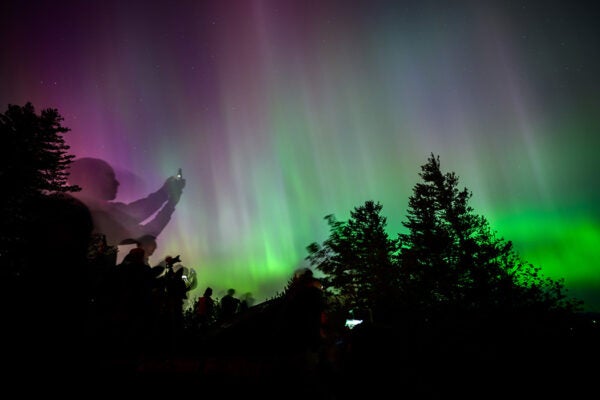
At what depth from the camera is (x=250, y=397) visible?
449 centimetres

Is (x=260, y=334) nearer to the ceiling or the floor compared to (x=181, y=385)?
nearer to the ceiling

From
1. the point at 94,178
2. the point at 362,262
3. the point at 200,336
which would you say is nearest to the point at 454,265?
the point at 362,262

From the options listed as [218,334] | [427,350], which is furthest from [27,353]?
[427,350]

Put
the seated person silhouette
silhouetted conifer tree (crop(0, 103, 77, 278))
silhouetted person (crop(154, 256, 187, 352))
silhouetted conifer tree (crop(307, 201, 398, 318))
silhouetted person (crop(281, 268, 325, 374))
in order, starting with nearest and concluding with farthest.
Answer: silhouetted person (crop(281, 268, 325, 374))
silhouetted person (crop(154, 256, 187, 352))
silhouetted conifer tree (crop(0, 103, 77, 278))
silhouetted conifer tree (crop(307, 201, 398, 318))
the seated person silhouette

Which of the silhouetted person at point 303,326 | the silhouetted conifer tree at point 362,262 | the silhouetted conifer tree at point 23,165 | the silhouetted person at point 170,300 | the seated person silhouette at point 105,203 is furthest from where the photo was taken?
the seated person silhouette at point 105,203

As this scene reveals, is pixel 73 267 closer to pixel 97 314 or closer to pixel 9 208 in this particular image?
pixel 97 314

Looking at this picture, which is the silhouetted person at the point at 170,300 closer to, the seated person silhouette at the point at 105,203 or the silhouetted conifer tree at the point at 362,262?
the silhouetted conifer tree at the point at 362,262

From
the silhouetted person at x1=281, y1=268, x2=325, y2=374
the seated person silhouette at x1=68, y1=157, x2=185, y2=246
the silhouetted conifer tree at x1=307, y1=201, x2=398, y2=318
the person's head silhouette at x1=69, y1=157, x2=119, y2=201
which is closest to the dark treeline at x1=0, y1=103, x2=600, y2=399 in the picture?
the silhouetted person at x1=281, y1=268, x2=325, y2=374

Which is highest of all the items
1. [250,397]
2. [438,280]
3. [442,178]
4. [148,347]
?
[442,178]

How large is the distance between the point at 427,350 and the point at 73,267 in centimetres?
1169

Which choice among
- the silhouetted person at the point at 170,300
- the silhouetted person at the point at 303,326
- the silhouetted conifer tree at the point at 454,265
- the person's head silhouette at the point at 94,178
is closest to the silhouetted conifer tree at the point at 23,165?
the silhouetted person at the point at 170,300

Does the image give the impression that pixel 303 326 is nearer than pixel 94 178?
Yes

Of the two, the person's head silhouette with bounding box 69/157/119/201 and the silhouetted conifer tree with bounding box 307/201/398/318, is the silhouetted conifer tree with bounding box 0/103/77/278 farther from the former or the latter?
the person's head silhouette with bounding box 69/157/119/201

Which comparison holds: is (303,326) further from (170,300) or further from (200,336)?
(170,300)
